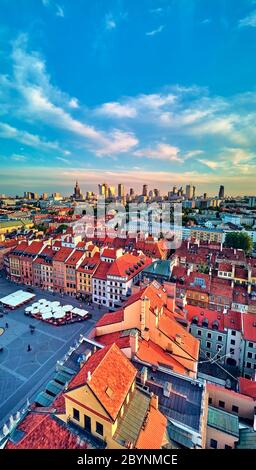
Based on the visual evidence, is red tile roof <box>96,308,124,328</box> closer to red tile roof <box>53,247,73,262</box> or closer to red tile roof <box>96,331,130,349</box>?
red tile roof <box>96,331,130,349</box>

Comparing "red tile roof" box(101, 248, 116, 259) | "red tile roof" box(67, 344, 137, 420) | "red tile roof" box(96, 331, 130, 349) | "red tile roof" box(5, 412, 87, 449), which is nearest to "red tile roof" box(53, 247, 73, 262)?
"red tile roof" box(101, 248, 116, 259)

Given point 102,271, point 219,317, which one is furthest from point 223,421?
point 102,271

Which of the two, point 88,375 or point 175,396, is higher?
point 88,375

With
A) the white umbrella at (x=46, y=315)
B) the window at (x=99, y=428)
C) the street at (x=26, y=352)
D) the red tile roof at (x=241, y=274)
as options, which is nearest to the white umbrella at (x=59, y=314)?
the white umbrella at (x=46, y=315)

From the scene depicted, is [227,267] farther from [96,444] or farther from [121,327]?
[96,444]

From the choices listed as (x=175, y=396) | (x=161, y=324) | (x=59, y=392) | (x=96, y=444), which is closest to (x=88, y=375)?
(x=96, y=444)

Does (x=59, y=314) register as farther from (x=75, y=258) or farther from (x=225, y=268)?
(x=225, y=268)
